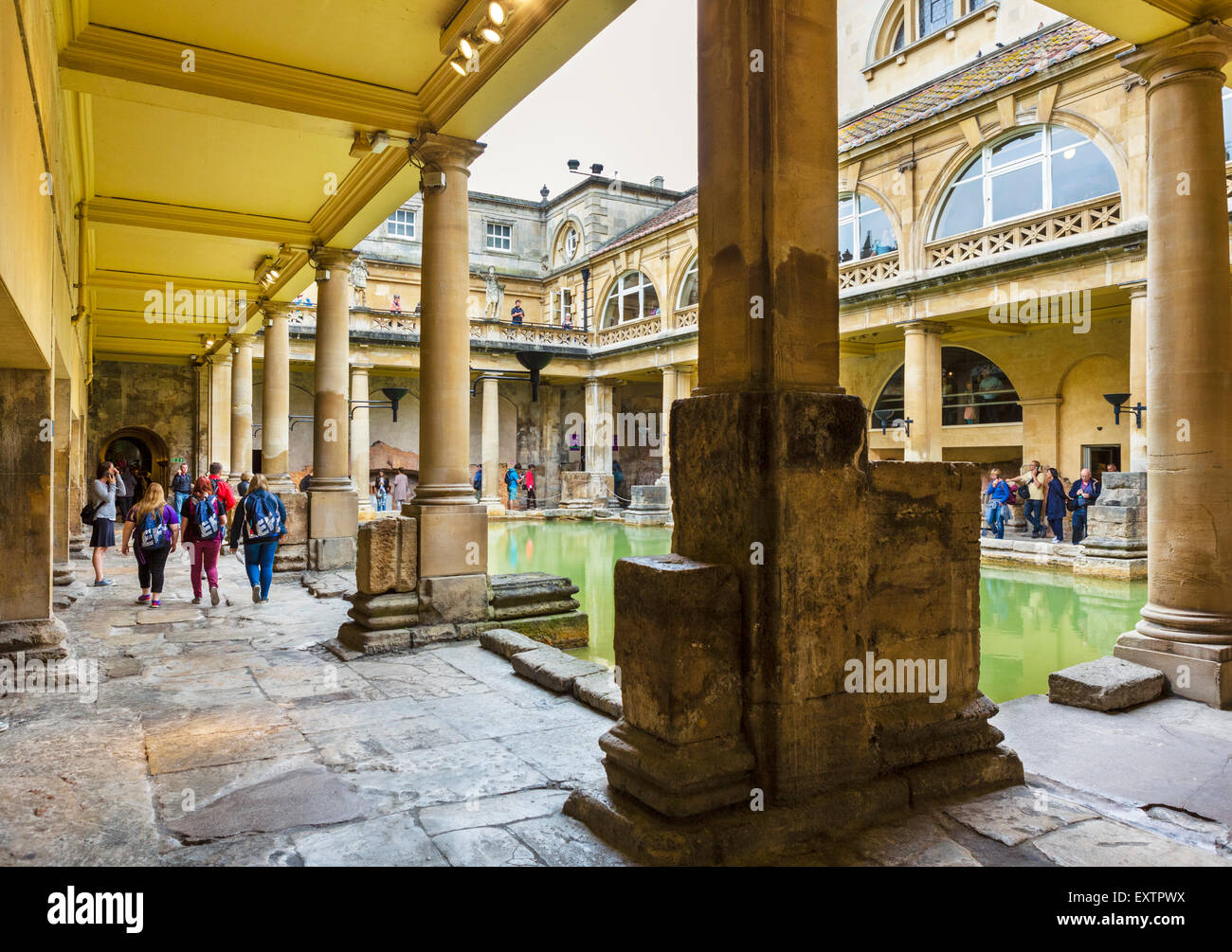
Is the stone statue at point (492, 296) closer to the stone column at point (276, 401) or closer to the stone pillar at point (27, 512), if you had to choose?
the stone column at point (276, 401)

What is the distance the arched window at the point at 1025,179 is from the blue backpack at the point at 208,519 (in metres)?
14.4

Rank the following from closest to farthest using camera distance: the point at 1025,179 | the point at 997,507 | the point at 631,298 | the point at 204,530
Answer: the point at 204,530 < the point at 997,507 < the point at 1025,179 < the point at 631,298

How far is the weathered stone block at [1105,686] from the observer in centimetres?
426

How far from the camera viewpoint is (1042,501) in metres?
15.1

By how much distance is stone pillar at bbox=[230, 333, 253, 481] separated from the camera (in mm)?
15859

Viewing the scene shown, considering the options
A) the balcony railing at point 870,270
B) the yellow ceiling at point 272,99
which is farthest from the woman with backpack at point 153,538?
the balcony railing at point 870,270

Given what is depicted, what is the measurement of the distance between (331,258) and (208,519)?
3.53 meters

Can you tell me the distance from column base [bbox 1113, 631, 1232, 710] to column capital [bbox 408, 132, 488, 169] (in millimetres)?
6035

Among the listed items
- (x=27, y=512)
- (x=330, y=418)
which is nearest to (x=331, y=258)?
(x=330, y=418)

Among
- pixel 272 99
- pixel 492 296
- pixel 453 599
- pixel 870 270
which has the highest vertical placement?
pixel 492 296

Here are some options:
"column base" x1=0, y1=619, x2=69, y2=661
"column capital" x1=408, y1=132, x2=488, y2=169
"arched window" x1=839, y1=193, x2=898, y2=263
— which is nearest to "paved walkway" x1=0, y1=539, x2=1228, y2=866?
"column base" x1=0, y1=619, x2=69, y2=661

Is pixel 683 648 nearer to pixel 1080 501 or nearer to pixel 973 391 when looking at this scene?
pixel 1080 501

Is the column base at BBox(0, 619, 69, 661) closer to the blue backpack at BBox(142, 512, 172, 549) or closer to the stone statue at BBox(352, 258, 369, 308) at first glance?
the blue backpack at BBox(142, 512, 172, 549)

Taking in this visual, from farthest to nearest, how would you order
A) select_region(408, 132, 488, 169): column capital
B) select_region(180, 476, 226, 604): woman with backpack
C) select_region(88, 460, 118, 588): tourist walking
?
select_region(88, 460, 118, 588): tourist walking → select_region(180, 476, 226, 604): woman with backpack → select_region(408, 132, 488, 169): column capital
